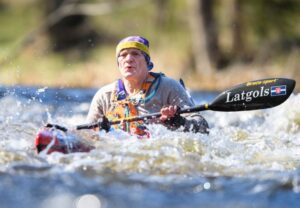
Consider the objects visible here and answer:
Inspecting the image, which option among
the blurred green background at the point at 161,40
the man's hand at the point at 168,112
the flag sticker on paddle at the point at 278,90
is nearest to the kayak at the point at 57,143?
the man's hand at the point at 168,112

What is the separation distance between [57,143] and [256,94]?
1945mm

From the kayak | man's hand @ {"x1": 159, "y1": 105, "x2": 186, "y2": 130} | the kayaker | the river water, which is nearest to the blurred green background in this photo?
the kayaker

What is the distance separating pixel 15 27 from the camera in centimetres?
2673

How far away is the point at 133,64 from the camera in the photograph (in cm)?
652

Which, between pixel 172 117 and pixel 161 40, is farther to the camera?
pixel 161 40

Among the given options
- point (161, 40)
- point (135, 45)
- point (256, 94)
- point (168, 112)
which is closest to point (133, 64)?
point (135, 45)

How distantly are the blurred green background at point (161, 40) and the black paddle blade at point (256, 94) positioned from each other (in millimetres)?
7798

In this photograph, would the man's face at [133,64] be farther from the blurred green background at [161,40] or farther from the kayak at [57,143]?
the blurred green background at [161,40]

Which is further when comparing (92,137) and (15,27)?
(15,27)

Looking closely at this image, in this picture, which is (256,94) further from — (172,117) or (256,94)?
(172,117)

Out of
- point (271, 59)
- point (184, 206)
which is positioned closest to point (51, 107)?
point (184, 206)

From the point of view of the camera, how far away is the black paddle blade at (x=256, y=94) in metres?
6.50

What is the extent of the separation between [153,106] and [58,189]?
2.10 metres

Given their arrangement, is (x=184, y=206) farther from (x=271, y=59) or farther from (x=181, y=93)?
(x=271, y=59)
